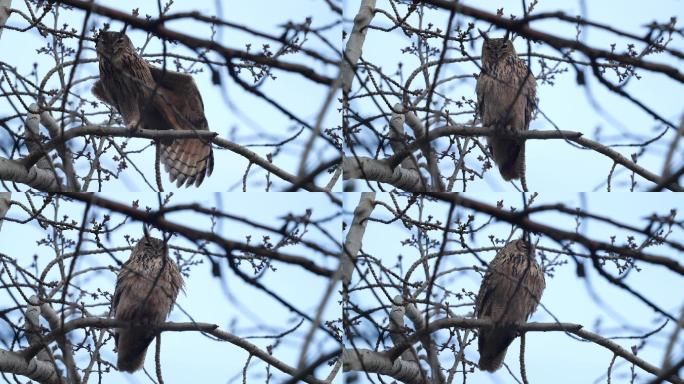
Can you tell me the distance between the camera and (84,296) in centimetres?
464

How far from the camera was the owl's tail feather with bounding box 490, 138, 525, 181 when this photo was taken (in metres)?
4.54

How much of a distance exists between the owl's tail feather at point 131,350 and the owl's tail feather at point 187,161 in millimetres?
1012

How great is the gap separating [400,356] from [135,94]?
6.33 ft

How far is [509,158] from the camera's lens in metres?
4.61

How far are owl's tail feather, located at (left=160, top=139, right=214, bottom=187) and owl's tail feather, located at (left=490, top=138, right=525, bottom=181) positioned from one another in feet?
4.86

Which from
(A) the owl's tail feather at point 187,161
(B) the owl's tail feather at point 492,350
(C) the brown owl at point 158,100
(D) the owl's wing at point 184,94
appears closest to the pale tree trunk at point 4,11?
(C) the brown owl at point 158,100

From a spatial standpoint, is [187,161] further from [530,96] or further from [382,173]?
[530,96]

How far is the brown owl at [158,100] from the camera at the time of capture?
4715mm

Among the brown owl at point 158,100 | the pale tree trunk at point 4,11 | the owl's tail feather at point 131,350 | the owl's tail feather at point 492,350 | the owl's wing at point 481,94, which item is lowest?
the owl's tail feather at point 131,350

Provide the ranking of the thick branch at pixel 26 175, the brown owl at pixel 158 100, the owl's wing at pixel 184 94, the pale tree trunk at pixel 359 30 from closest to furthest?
the thick branch at pixel 26 175
the pale tree trunk at pixel 359 30
the brown owl at pixel 158 100
the owl's wing at pixel 184 94

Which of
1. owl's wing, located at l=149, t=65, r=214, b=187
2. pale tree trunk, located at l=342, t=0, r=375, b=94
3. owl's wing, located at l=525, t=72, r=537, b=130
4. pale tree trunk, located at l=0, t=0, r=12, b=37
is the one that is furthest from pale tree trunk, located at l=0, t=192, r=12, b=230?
owl's wing, located at l=525, t=72, r=537, b=130

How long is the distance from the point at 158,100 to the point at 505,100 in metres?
1.66

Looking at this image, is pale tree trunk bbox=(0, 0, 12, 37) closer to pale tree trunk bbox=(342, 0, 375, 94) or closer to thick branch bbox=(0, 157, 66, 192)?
thick branch bbox=(0, 157, 66, 192)

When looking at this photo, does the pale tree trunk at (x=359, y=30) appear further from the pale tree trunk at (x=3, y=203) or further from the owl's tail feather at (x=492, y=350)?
the pale tree trunk at (x=3, y=203)
